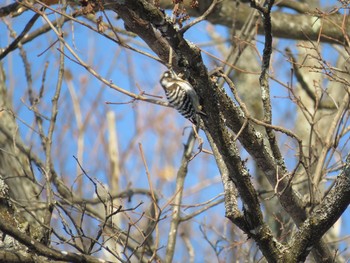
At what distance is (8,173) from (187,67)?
325 centimetres

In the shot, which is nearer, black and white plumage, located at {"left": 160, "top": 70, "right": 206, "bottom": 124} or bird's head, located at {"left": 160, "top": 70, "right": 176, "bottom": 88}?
black and white plumage, located at {"left": 160, "top": 70, "right": 206, "bottom": 124}

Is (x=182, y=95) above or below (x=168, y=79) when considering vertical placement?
below

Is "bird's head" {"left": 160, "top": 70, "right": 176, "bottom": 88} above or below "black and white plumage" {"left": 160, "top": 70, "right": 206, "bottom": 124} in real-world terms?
above

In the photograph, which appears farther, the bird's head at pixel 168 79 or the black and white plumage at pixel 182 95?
the bird's head at pixel 168 79

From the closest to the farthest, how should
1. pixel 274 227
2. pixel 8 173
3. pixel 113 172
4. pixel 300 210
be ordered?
1. pixel 300 210
2. pixel 8 173
3. pixel 274 227
4. pixel 113 172

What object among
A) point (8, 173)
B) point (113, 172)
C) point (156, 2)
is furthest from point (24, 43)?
point (113, 172)

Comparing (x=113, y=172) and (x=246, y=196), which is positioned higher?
(x=113, y=172)

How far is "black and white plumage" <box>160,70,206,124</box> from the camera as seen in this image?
2.94 m

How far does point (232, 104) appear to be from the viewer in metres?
3.28

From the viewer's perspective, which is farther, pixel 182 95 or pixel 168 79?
pixel 168 79

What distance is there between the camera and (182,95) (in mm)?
3084

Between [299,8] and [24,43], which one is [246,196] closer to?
[24,43]

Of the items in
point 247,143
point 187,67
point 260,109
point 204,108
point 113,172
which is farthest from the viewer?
point 113,172

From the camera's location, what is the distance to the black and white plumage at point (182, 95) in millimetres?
2936
